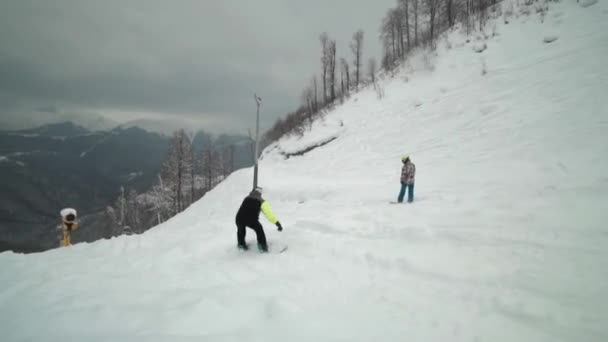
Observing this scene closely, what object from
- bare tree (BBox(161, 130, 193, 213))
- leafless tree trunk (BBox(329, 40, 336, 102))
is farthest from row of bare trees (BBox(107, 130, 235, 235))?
leafless tree trunk (BBox(329, 40, 336, 102))

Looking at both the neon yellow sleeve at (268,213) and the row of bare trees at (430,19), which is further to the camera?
the row of bare trees at (430,19)

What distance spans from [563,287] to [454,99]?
16.0m

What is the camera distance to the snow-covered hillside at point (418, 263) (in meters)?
2.94

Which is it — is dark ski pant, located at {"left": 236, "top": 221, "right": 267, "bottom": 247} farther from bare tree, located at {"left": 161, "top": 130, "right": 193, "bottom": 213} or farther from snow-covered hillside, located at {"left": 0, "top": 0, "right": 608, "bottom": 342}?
bare tree, located at {"left": 161, "top": 130, "right": 193, "bottom": 213}

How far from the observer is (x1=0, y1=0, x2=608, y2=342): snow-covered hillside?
2943 millimetres

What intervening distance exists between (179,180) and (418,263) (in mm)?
34286

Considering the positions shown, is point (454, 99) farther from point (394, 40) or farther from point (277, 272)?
point (394, 40)

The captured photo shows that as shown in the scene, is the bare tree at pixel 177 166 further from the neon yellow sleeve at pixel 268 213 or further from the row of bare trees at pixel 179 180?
the neon yellow sleeve at pixel 268 213

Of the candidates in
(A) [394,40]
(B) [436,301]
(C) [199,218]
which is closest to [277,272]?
(B) [436,301]

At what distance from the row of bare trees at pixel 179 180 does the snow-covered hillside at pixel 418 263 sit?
26050 millimetres

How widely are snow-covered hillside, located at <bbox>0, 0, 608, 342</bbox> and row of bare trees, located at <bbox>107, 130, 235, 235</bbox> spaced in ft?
85.5

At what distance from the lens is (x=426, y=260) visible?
4.47m

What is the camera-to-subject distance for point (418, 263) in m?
4.41

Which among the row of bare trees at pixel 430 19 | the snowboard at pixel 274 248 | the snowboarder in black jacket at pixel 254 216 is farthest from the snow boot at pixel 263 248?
the row of bare trees at pixel 430 19
